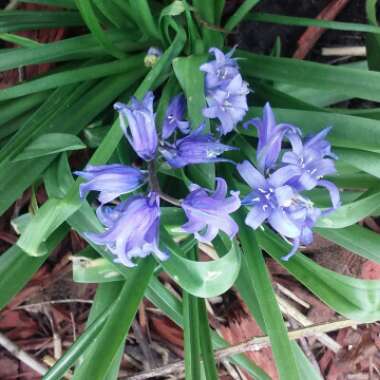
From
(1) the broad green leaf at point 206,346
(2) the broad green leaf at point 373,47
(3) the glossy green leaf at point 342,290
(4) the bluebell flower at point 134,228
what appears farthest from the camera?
(2) the broad green leaf at point 373,47

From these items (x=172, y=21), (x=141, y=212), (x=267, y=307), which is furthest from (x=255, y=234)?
(x=172, y=21)

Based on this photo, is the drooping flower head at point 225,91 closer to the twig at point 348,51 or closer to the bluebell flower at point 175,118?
the bluebell flower at point 175,118

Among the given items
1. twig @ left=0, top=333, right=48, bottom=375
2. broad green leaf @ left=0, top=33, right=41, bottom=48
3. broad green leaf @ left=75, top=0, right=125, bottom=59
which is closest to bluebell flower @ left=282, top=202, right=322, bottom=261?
broad green leaf @ left=75, top=0, right=125, bottom=59

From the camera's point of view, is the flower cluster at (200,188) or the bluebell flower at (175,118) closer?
the flower cluster at (200,188)

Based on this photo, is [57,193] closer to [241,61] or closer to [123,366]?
[241,61]

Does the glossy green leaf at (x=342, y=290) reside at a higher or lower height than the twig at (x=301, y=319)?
higher

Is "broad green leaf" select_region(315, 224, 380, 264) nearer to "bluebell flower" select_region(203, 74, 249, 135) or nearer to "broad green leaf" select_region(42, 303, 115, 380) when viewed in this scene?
"bluebell flower" select_region(203, 74, 249, 135)

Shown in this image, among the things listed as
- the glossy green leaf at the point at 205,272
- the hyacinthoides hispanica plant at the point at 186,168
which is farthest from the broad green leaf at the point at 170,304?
the glossy green leaf at the point at 205,272
